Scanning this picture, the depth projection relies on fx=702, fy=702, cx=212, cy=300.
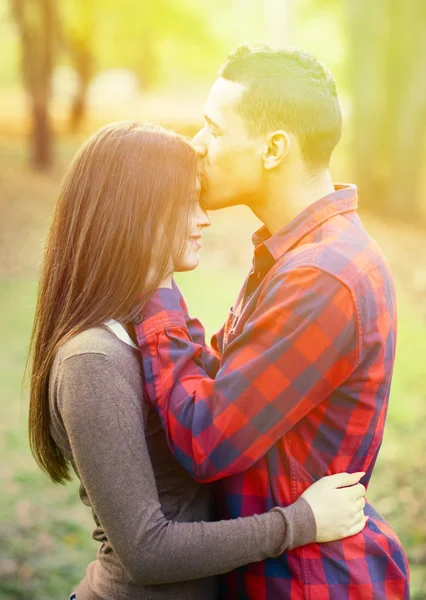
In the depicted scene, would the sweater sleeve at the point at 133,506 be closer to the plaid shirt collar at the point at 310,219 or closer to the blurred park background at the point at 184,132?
the plaid shirt collar at the point at 310,219

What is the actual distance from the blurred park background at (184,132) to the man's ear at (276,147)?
8.25ft

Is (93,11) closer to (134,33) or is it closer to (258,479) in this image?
(134,33)

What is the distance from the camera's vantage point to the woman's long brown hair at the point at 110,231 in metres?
1.76

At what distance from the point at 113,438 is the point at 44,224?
8.73 metres

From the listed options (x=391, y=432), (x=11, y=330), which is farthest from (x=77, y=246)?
(x=11, y=330)

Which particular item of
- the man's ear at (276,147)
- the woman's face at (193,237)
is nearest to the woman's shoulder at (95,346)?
the woman's face at (193,237)

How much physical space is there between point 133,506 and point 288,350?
20.0 inches

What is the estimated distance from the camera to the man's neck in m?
1.95

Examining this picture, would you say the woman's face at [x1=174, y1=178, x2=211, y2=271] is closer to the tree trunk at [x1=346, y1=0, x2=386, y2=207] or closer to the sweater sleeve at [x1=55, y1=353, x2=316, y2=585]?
the sweater sleeve at [x1=55, y1=353, x2=316, y2=585]

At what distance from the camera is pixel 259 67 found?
1.98 m

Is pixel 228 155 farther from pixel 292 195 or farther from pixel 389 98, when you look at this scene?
pixel 389 98

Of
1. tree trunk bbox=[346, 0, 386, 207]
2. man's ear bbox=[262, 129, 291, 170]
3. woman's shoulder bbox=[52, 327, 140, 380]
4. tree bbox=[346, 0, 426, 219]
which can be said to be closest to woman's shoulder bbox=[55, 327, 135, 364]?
woman's shoulder bbox=[52, 327, 140, 380]

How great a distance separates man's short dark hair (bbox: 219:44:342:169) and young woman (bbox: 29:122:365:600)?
24 cm

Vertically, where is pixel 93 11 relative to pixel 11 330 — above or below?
above
